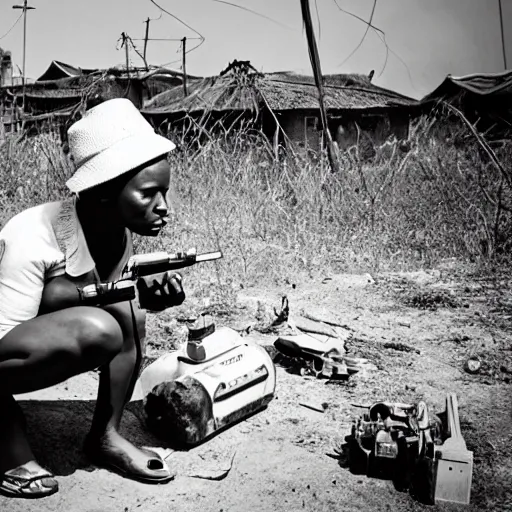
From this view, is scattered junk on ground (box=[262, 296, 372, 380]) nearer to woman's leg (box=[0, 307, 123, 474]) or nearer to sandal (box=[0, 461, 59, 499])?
woman's leg (box=[0, 307, 123, 474])

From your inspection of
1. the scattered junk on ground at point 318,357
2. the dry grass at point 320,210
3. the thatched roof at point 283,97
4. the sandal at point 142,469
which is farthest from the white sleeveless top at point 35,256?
the thatched roof at point 283,97

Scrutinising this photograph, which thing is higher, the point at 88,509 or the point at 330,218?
the point at 330,218

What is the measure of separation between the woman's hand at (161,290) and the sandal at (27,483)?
67 centimetres

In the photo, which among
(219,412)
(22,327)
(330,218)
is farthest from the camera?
(330,218)

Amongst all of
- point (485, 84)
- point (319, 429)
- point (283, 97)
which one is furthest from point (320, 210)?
point (485, 84)

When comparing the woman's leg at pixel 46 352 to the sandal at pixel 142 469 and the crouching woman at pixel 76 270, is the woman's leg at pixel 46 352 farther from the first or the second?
the sandal at pixel 142 469

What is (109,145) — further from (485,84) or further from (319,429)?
(485,84)

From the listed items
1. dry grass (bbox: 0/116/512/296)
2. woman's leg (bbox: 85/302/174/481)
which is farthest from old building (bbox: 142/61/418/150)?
woman's leg (bbox: 85/302/174/481)

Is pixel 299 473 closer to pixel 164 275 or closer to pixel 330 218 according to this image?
pixel 164 275

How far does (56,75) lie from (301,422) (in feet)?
125

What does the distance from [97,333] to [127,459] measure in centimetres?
54

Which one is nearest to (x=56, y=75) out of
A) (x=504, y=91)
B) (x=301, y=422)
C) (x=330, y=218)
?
(x=504, y=91)

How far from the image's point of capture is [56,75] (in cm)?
3681

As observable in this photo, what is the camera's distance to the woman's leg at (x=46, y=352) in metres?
1.85
